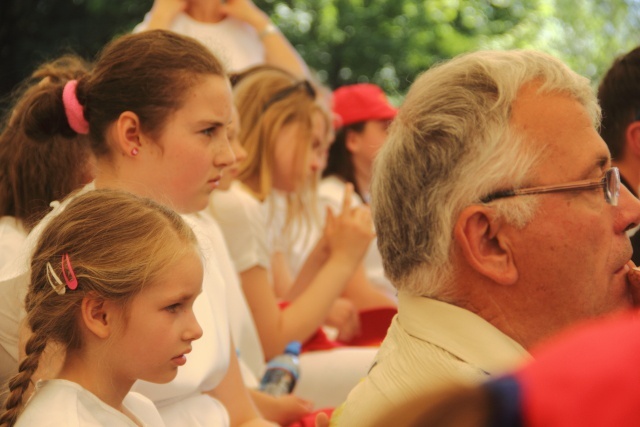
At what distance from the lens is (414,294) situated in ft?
6.60

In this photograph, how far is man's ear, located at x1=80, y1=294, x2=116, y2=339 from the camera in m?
2.10

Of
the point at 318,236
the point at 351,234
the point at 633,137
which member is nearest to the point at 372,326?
the point at 351,234

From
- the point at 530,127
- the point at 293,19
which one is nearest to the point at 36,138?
the point at 530,127

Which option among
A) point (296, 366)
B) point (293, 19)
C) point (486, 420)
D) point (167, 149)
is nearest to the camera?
point (486, 420)

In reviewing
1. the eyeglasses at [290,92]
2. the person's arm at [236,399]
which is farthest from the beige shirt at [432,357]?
the eyeglasses at [290,92]

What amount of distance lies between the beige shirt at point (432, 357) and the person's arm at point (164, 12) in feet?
10.1

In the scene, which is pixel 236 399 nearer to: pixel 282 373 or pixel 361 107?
pixel 282 373

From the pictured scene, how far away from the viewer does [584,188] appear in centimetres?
196

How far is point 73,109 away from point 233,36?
8.84 feet

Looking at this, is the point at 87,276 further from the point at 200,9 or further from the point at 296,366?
the point at 200,9

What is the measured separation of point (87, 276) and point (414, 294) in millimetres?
679

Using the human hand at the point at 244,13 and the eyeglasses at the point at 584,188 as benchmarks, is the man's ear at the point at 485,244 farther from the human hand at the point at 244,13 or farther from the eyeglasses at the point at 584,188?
the human hand at the point at 244,13

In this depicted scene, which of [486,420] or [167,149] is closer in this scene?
[486,420]

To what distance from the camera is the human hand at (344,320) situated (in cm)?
432
